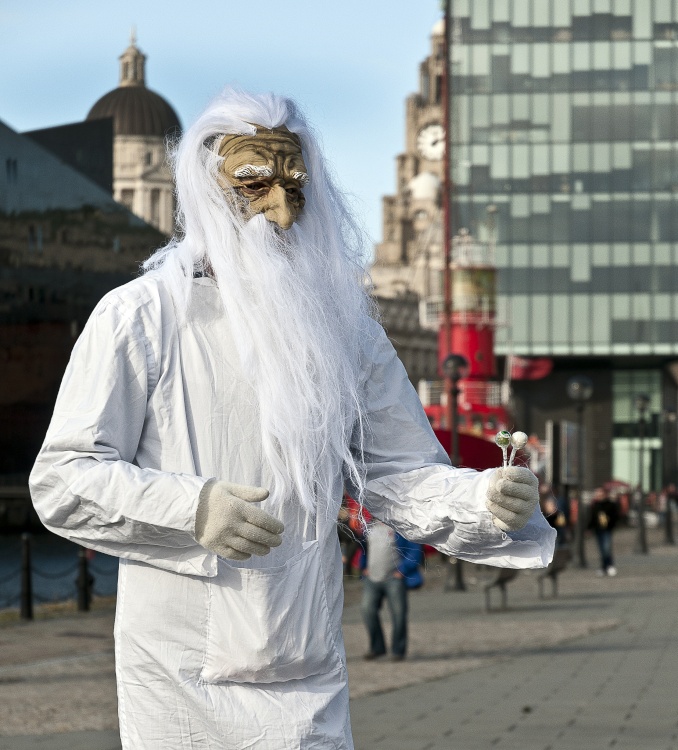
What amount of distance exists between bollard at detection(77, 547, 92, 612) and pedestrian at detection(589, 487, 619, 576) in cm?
1073

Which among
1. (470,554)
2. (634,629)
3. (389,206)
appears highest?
(389,206)

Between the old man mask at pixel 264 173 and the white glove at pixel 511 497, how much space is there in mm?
673

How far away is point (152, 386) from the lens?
2.90 metres

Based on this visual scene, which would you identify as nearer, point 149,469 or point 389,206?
point 149,469

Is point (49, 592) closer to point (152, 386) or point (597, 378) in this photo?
point (152, 386)

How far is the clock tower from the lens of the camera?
12506cm

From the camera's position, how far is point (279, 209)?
308 centimetres

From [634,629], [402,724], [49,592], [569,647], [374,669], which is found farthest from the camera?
[49,592]

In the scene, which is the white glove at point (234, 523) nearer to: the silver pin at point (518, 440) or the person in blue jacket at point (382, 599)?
the silver pin at point (518, 440)

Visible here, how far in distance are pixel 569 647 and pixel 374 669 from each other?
2436 mm

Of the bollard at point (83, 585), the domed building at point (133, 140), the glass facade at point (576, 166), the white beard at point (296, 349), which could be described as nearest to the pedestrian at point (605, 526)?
the domed building at point (133, 140)

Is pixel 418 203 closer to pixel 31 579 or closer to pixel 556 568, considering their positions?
pixel 556 568

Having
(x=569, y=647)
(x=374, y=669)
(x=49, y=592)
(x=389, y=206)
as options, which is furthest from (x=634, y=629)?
(x=389, y=206)

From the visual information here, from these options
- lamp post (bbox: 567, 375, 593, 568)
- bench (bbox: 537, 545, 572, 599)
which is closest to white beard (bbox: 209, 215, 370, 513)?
bench (bbox: 537, 545, 572, 599)
